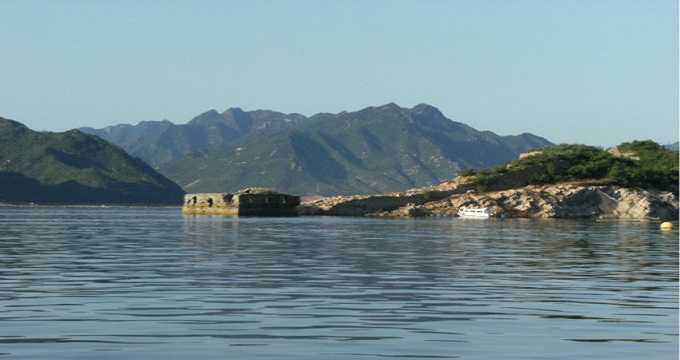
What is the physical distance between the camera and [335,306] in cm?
2497

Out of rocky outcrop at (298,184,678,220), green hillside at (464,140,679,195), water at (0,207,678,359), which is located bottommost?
water at (0,207,678,359)

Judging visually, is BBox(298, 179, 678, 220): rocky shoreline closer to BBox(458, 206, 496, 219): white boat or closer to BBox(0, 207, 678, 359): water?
BBox(458, 206, 496, 219): white boat

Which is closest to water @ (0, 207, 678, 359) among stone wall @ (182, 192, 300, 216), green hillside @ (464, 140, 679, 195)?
stone wall @ (182, 192, 300, 216)

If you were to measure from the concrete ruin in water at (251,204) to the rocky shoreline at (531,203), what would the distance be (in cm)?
420

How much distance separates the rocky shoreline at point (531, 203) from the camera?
534 ft

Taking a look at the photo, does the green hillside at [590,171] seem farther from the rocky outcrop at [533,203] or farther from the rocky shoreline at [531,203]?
the rocky outcrop at [533,203]

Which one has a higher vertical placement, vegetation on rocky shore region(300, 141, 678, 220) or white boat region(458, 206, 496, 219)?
vegetation on rocky shore region(300, 141, 678, 220)

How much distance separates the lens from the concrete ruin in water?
168625 mm

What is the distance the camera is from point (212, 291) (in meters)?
28.3

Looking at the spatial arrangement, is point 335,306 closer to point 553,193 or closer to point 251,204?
point 251,204

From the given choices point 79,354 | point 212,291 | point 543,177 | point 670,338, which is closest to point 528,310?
point 670,338

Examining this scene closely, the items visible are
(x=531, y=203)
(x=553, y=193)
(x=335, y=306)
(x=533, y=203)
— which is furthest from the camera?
(x=553, y=193)

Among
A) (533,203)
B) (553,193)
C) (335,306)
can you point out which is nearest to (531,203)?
(533,203)

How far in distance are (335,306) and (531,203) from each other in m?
144
